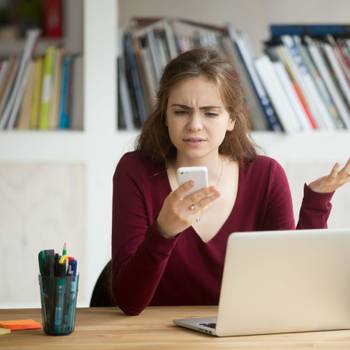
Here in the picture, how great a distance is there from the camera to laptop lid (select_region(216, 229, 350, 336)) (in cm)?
165

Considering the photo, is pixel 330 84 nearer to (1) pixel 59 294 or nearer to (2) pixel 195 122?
(2) pixel 195 122

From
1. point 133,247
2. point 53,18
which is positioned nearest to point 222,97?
point 133,247

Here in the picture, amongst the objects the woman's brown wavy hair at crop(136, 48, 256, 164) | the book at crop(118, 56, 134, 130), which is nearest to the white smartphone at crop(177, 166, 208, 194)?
the woman's brown wavy hair at crop(136, 48, 256, 164)

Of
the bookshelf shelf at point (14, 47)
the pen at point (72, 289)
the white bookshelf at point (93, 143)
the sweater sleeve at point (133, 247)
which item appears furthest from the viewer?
the bookshelf shelf at point (14, 47)

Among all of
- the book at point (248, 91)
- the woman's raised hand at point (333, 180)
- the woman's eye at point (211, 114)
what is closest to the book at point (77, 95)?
the book at point (248, 91)

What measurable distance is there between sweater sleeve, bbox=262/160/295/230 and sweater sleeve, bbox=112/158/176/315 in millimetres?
335

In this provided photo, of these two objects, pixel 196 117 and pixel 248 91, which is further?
pixel 248 91

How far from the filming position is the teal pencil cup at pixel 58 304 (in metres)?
1.71

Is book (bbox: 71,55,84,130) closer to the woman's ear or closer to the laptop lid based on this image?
the woman's ear

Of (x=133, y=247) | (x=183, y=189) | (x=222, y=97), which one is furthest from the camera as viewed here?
(x=222, y=97)

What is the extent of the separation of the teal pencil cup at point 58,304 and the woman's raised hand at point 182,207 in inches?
9.2

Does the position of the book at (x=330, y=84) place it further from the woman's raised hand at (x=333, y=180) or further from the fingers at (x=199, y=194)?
the fingers at (x=199, y=194)

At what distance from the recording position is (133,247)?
210 centimetres

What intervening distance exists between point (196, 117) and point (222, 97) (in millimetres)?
114
